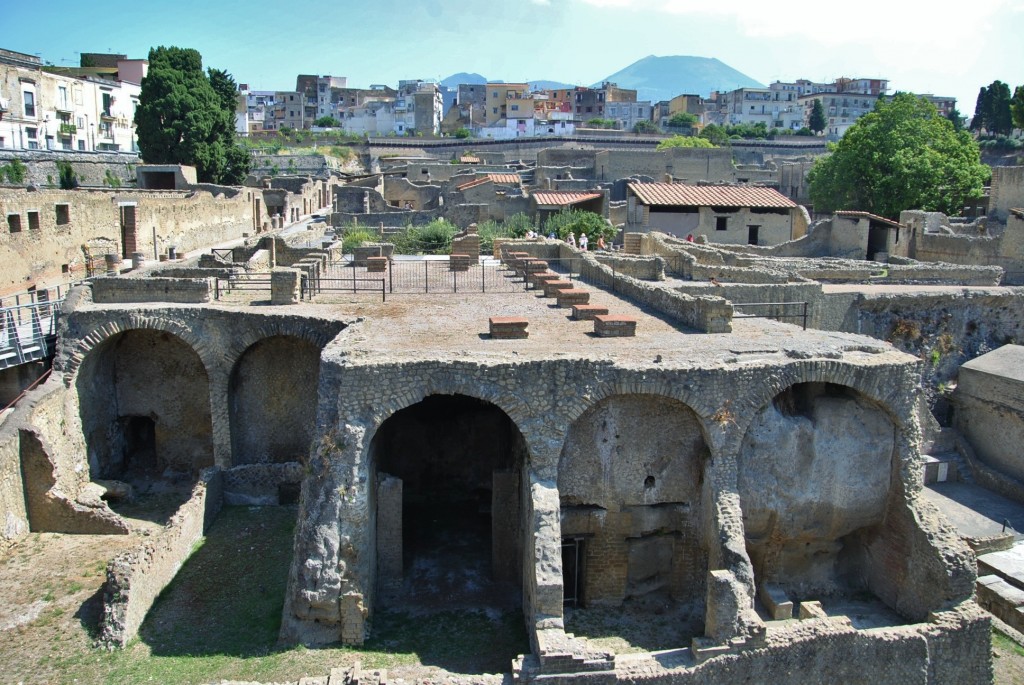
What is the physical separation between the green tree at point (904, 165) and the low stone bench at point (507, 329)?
3514 cm

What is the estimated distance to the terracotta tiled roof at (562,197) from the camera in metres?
42.8

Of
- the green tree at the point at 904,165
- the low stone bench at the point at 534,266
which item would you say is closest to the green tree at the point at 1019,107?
the green tree at the point at 904,165

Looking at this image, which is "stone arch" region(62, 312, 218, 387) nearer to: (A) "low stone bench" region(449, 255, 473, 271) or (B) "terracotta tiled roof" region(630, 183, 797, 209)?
(A) "low stone bench" region(449, 255, 473, 271)

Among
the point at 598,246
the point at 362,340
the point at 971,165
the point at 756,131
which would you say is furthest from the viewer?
the point at 756,131

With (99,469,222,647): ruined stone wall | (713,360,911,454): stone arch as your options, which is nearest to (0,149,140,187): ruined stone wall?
(99,469,222,647): ruined stone wall

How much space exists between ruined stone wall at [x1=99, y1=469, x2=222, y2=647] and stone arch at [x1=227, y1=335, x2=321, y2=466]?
273 cm

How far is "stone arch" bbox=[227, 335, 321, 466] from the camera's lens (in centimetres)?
1980

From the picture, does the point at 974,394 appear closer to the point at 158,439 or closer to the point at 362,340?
the point at 362,340

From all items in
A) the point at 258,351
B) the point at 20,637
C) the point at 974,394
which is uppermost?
the point at 258,351

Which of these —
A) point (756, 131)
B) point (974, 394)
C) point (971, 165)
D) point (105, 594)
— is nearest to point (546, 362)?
point (105, 594)

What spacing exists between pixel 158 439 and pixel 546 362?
11990mm

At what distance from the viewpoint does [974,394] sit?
2348cm

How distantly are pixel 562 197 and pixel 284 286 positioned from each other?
25311 mm

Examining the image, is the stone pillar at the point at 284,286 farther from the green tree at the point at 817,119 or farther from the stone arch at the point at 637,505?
the green tree at the point at 817,119
